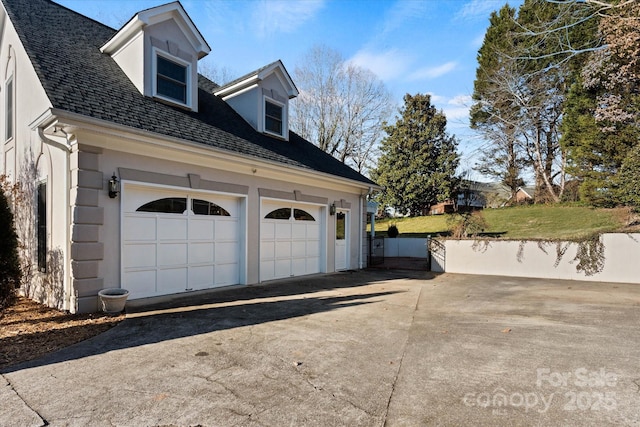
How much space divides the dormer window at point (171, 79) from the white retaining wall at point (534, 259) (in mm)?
10060

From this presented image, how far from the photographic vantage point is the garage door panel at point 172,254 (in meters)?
7.33

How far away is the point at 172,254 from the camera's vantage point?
7523 millimetres

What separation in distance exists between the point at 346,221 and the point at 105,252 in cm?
799

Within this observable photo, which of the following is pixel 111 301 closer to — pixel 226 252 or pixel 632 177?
pixel 226 252

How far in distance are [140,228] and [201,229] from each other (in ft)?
4.62

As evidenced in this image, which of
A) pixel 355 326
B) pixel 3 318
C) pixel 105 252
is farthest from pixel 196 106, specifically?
pixel 355 326

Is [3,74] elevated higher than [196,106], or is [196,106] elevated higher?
[3,74]

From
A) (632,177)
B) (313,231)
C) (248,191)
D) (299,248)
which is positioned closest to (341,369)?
(248,191)

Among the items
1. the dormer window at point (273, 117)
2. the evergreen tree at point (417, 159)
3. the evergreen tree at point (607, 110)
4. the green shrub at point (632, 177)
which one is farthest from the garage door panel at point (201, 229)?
the evergreen tree at point (417, 159)

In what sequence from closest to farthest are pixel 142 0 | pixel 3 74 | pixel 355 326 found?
pixel 355 326, pixel 3 74, pixel 142 0

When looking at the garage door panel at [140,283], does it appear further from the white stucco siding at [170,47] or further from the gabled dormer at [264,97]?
the gabled dormer at [264,97]

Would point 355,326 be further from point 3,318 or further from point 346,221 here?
point 346,221

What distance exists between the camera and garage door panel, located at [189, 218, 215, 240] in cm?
788

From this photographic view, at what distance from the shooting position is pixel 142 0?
12289 millimetres
